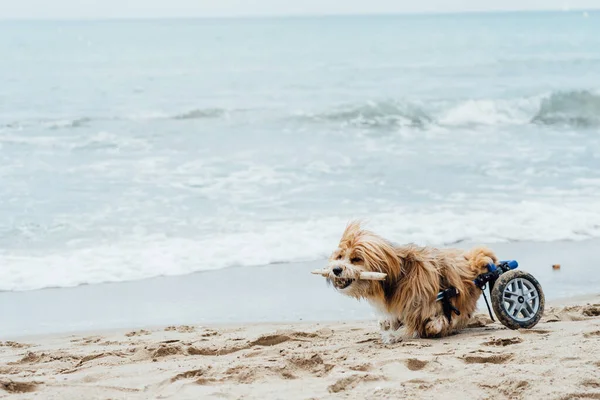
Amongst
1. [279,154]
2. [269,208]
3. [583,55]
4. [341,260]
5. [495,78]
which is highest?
[583,55]

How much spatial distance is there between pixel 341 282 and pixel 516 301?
1219mm

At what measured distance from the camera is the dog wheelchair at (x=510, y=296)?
5.14 meters

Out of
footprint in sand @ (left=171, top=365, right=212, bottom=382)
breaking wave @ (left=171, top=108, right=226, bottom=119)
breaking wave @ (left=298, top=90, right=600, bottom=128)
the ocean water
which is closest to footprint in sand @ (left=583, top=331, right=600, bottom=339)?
footprint in sand @ (left=171, top=365, right=212, bottom=382)

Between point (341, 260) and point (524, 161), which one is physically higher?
point (524, 161)

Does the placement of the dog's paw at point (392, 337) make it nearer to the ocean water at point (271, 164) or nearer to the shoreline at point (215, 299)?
the shoreline at point (215, 299)

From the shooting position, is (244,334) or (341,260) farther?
(244,334)

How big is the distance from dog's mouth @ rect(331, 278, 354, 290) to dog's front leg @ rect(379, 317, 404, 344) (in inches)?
20.8

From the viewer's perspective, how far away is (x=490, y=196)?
11.4 metres

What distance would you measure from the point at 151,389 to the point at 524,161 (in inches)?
452

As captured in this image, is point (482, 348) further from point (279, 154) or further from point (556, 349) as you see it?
point (279, 154)

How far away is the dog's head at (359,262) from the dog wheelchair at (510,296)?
42 cm

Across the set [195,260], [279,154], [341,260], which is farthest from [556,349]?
[279,154]

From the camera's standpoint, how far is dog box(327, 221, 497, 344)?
16.0ft

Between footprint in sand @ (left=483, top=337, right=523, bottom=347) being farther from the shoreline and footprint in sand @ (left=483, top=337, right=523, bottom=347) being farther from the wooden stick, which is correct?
the shoreline
